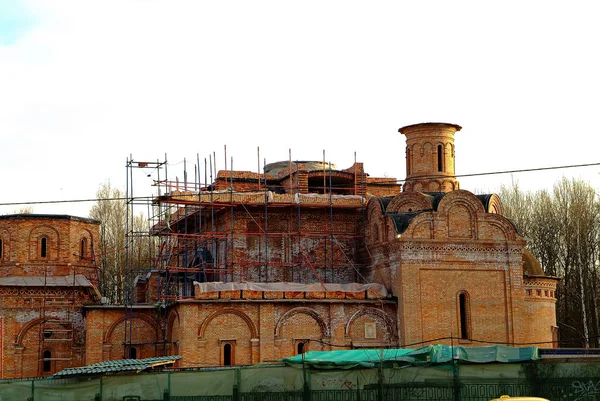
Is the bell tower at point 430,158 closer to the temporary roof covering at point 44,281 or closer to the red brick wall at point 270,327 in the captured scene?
the red brick wall at point 270,327

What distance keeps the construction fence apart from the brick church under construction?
8613 millimetres

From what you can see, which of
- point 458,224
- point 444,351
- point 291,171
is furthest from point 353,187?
point 444,351

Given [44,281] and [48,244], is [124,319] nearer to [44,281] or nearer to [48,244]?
[44,281]

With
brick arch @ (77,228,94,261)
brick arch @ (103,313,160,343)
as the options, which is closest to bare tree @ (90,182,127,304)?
brick arch @ (77,228,94,261)

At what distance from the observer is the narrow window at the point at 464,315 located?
32.1 metres

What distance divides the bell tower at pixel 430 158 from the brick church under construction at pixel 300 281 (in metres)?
0.05

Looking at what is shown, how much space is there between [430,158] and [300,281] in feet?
22.3

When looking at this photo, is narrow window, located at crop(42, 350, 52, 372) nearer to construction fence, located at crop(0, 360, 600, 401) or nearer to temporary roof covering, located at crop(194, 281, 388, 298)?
temporary roof covering, located at crop(194, 281, 388, 298)

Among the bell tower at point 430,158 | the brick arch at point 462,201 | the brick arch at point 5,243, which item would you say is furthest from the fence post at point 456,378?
the brick arch at point 5,243

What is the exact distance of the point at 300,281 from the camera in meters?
34.2

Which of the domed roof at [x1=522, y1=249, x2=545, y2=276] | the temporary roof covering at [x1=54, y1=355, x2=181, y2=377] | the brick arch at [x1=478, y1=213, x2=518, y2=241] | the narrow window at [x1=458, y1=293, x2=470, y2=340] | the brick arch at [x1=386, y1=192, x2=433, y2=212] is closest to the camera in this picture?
the temporary roof covering at [x1=54, y1=355, x2=181, y2=377]

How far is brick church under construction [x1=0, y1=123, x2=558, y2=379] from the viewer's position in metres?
31.2

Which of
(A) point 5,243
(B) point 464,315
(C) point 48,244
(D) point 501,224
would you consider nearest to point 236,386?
(B) point 464,315

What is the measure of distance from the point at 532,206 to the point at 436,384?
3136 centimetres
